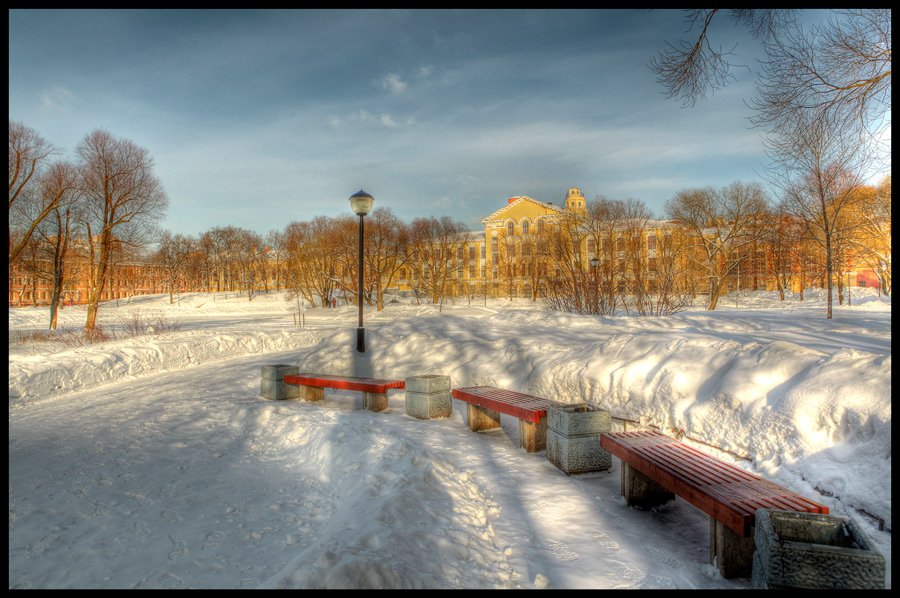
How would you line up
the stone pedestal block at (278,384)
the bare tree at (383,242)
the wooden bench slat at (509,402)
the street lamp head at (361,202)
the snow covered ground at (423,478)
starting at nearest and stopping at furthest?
the snow covered ground at (423,478), the wooden bench slat at (509,402), the stone pedestal block at (278,384), the street lamp head at (361,202), the bare tree at (383,242)

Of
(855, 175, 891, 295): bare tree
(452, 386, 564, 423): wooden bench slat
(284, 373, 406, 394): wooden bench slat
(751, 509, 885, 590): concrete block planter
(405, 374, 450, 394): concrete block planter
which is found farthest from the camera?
(855, 175, 891, 295): bare tree

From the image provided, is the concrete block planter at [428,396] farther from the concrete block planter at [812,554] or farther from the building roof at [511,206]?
the building roof at [511,206]

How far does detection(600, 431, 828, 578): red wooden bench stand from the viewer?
2902 millimetres

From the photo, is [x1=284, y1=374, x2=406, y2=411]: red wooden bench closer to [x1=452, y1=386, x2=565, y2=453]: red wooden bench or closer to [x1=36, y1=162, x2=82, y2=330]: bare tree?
[x1=452, y1=386, x2=565, y2=453]: red wooden bench

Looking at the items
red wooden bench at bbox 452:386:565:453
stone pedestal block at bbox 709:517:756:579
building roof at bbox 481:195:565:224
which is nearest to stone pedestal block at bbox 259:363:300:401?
red wooden bench at bbox 452:386:565:453

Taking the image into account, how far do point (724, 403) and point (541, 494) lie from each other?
2.60m

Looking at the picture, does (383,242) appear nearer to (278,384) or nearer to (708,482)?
(278,384)

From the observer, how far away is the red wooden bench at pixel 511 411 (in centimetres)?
544

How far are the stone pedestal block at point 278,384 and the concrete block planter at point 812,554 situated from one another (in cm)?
744

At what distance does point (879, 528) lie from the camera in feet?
10.9

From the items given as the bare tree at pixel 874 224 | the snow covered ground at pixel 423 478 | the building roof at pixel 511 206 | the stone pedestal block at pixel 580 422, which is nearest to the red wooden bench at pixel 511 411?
the snow covered ground at pixel 423 478

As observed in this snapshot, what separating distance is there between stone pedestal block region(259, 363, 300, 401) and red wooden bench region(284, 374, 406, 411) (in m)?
0.12

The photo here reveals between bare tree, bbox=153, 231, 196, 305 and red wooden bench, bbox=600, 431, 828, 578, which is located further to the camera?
bare tree, bbox=153, 231, 196, 305
